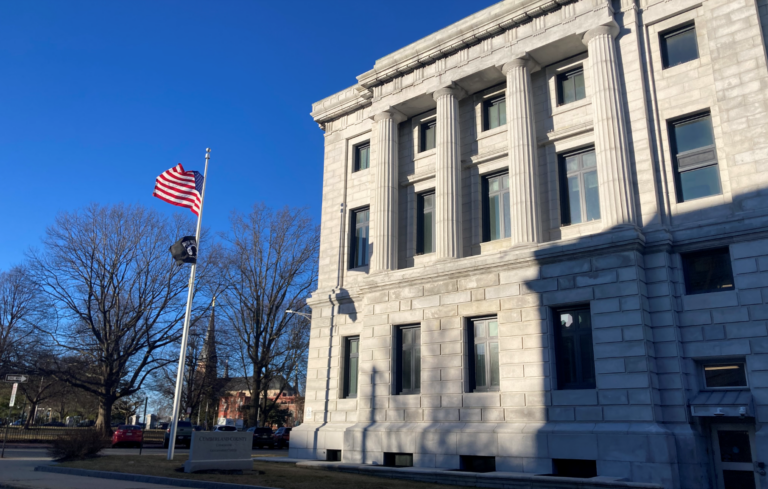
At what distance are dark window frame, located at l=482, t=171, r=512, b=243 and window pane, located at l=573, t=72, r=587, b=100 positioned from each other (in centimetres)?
381

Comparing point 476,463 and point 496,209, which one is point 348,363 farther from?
point 496,209

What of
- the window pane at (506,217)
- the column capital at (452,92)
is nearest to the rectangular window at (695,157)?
the window pane at (506,217)

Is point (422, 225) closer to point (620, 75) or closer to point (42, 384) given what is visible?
point (620, 75)

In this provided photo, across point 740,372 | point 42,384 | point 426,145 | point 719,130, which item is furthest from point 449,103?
point 42,384

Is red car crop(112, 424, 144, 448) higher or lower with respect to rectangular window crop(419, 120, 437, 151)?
lower

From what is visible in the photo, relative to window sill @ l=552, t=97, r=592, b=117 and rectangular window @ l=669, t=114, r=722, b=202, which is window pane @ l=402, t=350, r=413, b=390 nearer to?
window sill @ l=552, t=97, r=592, b=117

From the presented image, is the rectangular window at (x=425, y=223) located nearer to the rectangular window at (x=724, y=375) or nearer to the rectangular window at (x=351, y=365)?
the rectangular window at (x=351, y=365)

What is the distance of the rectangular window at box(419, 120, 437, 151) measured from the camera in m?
25.8

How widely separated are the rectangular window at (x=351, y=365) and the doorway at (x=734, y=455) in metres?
13.3

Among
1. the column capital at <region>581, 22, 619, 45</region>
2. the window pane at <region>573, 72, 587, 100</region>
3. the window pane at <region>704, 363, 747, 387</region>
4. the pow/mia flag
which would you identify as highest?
the column capital at <region>581, 22, 619, 45</region>

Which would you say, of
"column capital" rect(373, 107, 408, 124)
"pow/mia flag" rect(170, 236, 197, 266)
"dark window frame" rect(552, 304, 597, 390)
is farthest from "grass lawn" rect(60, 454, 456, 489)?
"column capital" rect(373, 107, 408, 124)

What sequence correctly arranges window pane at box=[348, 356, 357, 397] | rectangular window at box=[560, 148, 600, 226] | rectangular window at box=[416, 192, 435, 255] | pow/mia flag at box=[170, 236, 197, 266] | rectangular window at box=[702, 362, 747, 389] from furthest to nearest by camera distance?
window pane at box=[348, 356, 357, 397] → rectangular window at box=[416, 192, 435, 255] → pow/mia flag at box=[170, 236, 197, 266] → rectangular window at box=[560, 148, 600, 226] → rectangular window at box=[702, 362, 747, 389]

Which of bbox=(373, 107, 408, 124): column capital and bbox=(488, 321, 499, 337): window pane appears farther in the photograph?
Answer: bbox=(373, 107, 408, 124): column capital

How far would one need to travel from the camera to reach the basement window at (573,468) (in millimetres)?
16938
